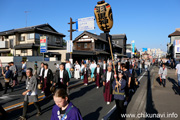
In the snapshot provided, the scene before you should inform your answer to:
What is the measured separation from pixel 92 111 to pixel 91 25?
39.9 ft

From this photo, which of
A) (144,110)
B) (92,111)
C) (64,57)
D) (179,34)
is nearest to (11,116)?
(92,111)

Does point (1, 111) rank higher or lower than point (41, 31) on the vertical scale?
lower

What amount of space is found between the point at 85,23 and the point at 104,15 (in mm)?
8968

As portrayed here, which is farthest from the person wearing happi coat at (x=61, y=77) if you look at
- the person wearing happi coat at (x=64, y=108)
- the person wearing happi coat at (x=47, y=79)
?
the person wearing happi coat at (x=64, y=108)

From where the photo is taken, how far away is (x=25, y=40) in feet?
89.6

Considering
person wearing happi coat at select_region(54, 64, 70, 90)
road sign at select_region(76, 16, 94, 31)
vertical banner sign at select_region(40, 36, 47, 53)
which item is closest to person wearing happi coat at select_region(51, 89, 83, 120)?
person wearing happi coat at select_region(54, 64, 70, 90)

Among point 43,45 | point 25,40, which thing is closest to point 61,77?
point 43,45

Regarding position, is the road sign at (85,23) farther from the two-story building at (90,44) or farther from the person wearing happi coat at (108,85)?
the two-story building at (90,44)

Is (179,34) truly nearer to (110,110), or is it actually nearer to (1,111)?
(110,110)

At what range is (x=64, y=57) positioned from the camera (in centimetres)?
2536

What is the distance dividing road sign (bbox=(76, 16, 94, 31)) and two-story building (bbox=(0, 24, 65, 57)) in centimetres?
1137

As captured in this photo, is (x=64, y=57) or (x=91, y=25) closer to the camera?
(x=91, y=25)

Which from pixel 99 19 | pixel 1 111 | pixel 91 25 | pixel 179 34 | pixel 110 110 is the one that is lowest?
pixel 110 110

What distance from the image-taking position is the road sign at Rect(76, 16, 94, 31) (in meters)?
16.0
